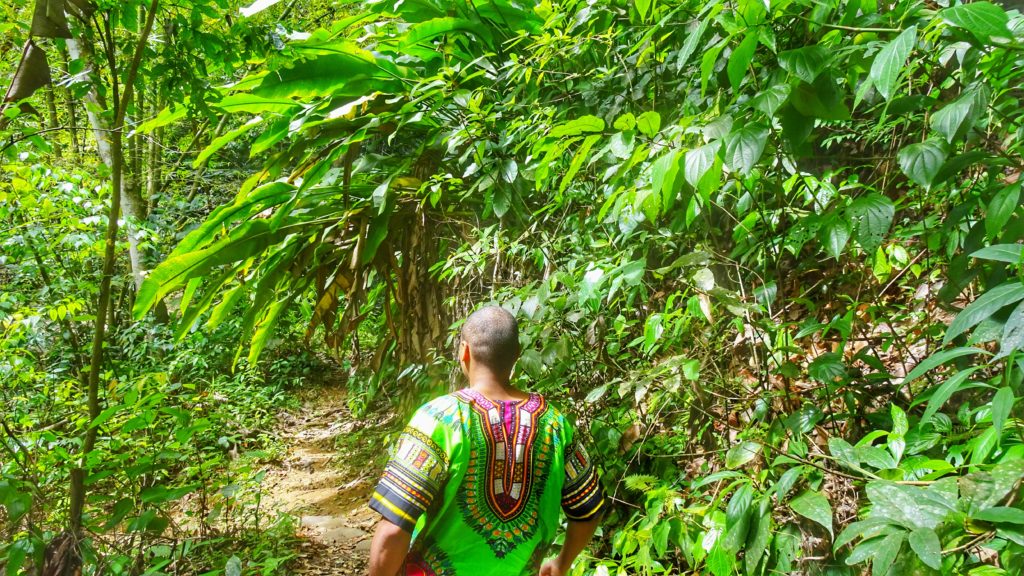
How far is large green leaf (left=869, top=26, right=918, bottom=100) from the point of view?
106 cm

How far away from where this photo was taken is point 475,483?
5.11 ft

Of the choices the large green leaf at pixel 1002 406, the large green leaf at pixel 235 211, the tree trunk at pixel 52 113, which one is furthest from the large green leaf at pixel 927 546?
the tree trunk at pixel 52 113

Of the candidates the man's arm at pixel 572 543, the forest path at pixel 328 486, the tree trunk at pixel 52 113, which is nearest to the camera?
the man's arm at pixel 572 543

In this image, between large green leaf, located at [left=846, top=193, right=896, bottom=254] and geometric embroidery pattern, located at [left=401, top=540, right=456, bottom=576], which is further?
geometric embroidery pattern, located at [left=401, top=540, right=456, bottom=576]

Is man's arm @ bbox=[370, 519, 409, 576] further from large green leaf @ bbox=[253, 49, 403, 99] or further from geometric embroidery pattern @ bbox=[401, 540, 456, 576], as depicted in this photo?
large green leaf @ bbox=[253, 49, 403, 99]

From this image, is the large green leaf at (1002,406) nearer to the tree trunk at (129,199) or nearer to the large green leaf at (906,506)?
the large green leaf at (906,506)

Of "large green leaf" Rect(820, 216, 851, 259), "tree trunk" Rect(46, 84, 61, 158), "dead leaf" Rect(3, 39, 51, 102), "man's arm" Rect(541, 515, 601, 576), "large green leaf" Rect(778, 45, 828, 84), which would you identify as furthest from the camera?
"tree trunk" Rect(46, 84, 61, 158)

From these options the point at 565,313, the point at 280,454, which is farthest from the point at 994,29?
the point at 280,454

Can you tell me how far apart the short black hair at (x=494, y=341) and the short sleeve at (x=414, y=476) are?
22cm

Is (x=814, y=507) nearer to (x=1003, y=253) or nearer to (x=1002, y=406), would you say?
(x=1002, y=406)

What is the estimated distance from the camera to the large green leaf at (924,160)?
47.4 inches

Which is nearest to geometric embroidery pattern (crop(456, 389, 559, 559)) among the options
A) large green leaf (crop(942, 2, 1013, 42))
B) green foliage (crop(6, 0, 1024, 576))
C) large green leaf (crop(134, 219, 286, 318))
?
green foliage (crop(6, 0, 1024, 576))

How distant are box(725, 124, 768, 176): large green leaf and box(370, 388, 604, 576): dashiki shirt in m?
0.77

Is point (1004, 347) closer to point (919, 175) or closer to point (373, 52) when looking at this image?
point (919, 175)
